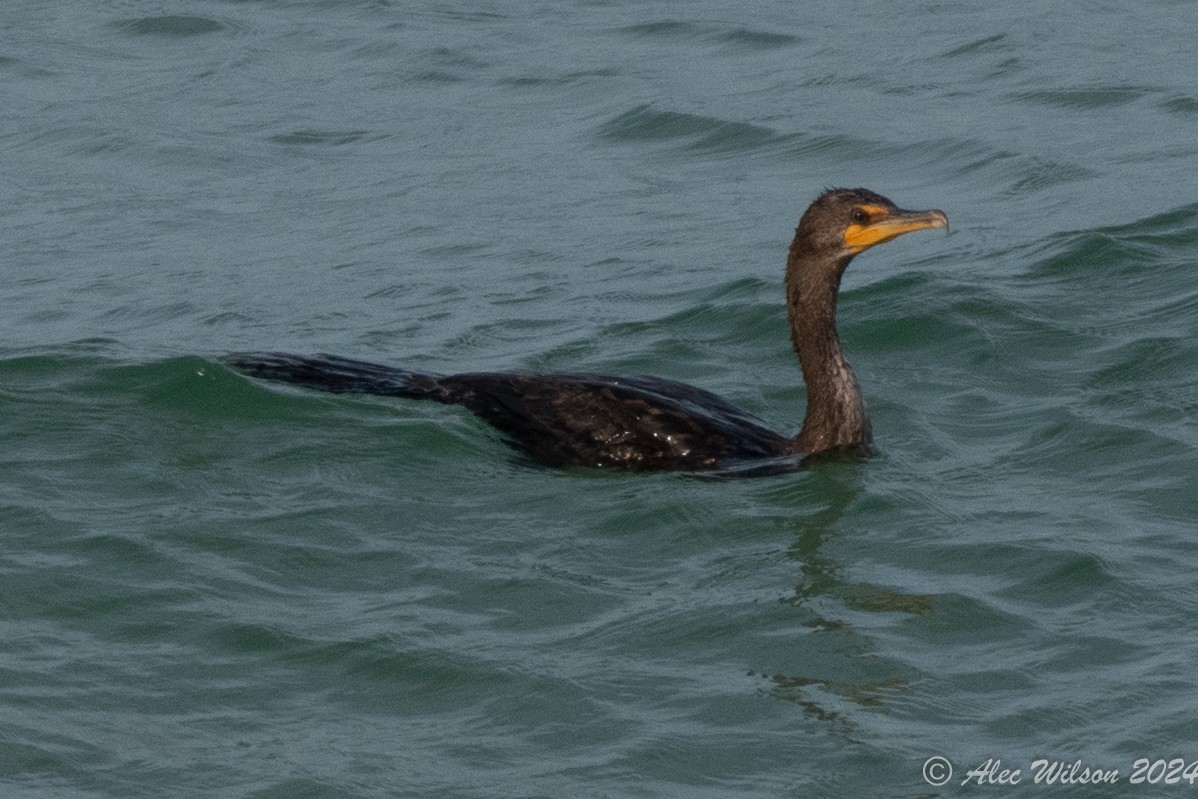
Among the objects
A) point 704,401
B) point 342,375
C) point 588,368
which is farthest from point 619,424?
point 588,368

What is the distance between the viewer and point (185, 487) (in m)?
8.77

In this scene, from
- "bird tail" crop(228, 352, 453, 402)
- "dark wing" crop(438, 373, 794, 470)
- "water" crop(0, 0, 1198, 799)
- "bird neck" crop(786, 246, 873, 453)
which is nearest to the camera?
"water" crop(0, 0, 1198, 799)

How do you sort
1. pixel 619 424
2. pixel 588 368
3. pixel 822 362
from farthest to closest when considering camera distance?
pixel 588 368 < pixel 822 362 < pixel 619 424

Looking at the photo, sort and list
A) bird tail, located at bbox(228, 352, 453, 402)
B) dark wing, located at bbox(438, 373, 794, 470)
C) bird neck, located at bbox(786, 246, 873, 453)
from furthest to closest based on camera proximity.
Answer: bird tail, located at bbox(228, 352, 453, 402)
bird neck, located at bbox(786, 246, 873, 453)
dark wing, located at bbox(438, 373, 794, 470)

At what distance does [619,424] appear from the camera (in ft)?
29.8

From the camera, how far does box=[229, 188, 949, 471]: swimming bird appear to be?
9.05 meters

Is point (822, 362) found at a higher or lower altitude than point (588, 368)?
higher

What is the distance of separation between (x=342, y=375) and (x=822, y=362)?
2.10 metres

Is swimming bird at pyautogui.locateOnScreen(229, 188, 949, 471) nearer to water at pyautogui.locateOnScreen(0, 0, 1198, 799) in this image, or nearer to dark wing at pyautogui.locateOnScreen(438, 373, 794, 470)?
dark wing at pyautogui.locateOnScreen(438, 373, 794, 470)

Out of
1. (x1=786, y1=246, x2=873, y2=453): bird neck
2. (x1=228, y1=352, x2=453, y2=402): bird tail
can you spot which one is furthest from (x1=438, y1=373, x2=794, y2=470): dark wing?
(x1=228, y1=352, x2=453, y2=402): bird tail

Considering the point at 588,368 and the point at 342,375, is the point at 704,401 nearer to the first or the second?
the point at 588,368

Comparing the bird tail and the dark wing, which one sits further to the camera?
the bird tail

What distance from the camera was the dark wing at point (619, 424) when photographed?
9039 mm

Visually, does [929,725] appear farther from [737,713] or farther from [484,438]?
[484,438]
